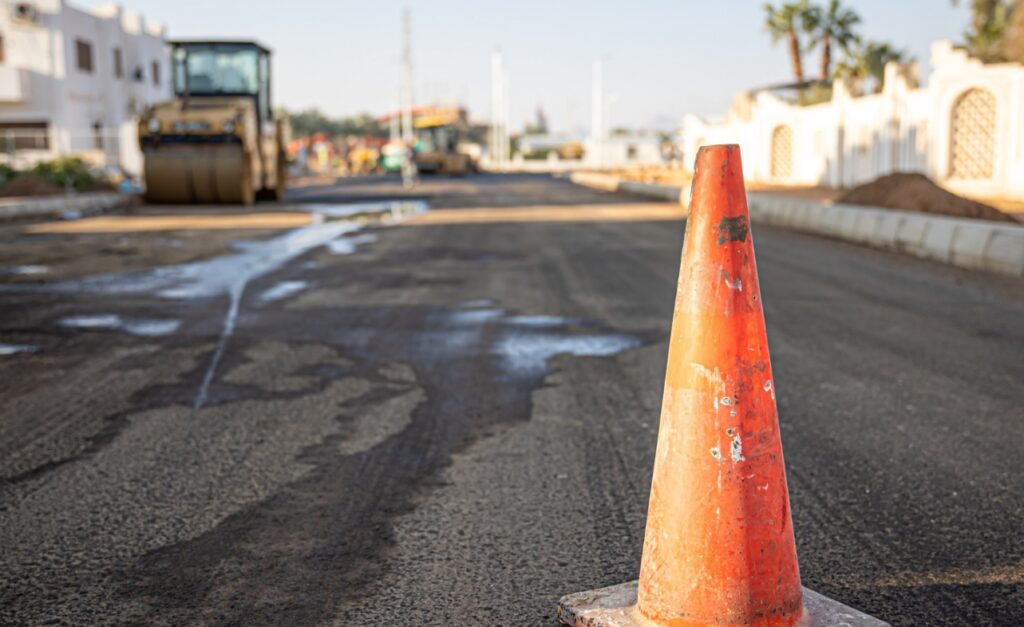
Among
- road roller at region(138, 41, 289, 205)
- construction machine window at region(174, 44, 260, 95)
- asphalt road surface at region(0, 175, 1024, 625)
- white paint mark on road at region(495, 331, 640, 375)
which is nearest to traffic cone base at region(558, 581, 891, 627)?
asphalt road surface at region(0, 175, 1024, 625)

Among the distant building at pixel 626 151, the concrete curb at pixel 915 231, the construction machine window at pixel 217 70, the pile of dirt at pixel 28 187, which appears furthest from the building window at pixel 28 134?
the distant building at pixel 626 151

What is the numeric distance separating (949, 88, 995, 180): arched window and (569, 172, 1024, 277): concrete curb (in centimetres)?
696

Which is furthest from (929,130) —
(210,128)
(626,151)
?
(626,151)

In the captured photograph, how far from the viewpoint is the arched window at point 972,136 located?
74.1ft

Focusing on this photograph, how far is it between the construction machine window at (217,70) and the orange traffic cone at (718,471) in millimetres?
21805

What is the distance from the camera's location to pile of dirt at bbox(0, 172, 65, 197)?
24703mm

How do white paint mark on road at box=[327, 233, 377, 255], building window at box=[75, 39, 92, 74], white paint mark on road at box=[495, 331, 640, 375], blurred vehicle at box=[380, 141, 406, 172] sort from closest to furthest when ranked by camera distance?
white paint mark on road at box=[495, 331, 640, 375]
white paint mark on road at box=[327, 233, 377, 255]
building window at box=[75, 39, 92, 74]
blurred vehicle at box=[380, 141, 406, 172]

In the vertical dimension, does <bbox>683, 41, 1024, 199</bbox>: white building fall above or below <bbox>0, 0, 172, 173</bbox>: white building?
below

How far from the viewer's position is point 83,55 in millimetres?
46125

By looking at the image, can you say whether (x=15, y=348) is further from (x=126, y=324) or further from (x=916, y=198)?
(x=916, y=198)

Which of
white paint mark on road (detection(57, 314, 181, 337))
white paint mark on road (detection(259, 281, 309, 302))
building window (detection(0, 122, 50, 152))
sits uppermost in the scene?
building window (detection(0, 122, 50, 152))

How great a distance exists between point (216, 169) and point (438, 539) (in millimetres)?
19459

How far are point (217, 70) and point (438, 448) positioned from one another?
67.3 ft

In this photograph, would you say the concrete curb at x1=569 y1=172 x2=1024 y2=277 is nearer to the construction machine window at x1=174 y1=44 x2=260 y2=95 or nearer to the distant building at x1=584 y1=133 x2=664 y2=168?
the construction machine window at x1=174 y1=44 x2=260 y2=95
